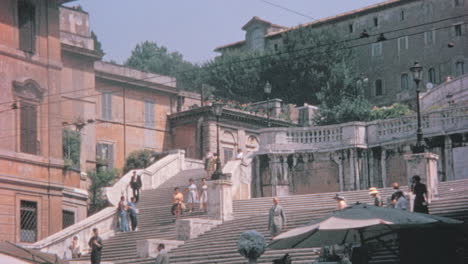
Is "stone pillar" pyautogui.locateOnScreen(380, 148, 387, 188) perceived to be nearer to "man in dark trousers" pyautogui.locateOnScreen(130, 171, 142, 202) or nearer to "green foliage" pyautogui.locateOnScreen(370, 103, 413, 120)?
"man in dark trousers" pyautogui.locateOnScreen(130, 171, 142, 202)

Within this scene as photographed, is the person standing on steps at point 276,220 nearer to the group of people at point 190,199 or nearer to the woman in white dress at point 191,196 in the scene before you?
the group of people at point 190,199

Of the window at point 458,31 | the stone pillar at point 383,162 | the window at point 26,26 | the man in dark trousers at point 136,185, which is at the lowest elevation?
the man in dark trousers at point 136,185

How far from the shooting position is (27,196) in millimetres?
39156

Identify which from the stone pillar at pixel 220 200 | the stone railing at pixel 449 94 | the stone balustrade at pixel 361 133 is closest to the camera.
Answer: the stone pillar at pixel 220 200

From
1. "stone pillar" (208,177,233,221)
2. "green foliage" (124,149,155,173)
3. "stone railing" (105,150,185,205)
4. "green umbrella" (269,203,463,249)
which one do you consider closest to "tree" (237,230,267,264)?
"green umbrella" (269,203,463,249)

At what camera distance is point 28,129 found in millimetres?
40094

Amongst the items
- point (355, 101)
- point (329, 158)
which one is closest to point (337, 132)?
point (329, 158)

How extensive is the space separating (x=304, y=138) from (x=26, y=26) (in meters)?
13.2

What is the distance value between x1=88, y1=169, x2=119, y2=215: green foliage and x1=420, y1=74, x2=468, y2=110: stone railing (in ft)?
53.1

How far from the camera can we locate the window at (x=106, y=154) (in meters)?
55.4

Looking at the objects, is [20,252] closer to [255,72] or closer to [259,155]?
[259,155]

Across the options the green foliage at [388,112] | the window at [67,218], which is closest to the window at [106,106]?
the window at [67,218]

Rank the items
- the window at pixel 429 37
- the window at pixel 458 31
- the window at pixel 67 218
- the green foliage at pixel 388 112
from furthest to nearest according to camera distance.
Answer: the window at pixel 429 37 → the window at pixel 458 31 → the green foliage at pixel 388 112 → the window at pixel 67 218

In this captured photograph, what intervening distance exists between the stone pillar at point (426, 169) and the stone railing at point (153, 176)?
44.2ft
